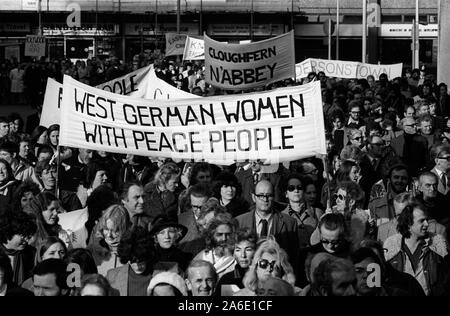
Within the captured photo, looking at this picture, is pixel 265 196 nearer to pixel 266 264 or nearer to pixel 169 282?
pixel 266 264

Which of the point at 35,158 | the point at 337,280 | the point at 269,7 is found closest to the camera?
the point at 337,280

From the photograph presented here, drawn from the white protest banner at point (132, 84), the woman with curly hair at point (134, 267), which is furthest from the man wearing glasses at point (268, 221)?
the white protest banner at point (132, 84)

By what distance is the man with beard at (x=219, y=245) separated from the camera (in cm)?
817

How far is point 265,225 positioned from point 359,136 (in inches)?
168

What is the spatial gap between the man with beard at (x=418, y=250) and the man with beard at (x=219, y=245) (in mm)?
1042

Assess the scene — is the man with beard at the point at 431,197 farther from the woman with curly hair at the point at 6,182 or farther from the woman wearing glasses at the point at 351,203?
the woman with curly hair at the point at 6,182

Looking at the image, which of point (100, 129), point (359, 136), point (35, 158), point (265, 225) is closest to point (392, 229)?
point (265, 225)

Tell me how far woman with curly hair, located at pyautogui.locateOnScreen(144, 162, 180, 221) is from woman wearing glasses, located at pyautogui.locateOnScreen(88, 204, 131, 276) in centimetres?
163

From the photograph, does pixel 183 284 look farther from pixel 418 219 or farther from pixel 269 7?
pixel 269 7

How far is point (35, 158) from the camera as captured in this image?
13023 mm

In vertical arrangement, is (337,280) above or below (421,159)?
above

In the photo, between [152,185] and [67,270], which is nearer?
[67,270]

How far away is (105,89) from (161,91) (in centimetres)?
67

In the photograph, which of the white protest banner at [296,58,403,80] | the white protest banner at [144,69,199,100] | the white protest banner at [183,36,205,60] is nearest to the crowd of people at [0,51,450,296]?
the white protest banner at [144,69,199,100]
